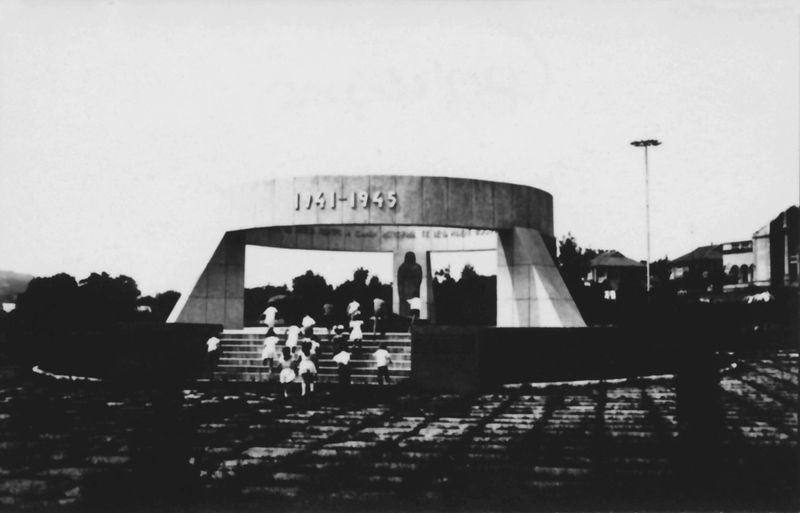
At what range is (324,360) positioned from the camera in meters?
20.2

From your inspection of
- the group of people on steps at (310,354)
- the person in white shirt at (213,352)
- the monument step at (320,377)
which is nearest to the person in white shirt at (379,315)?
the group of people on steps at (310,354)

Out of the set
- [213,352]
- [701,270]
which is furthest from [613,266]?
[213,352]

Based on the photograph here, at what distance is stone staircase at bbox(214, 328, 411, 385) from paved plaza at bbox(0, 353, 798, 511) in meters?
2.44

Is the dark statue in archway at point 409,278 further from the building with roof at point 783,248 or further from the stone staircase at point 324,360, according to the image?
the building with roof at point 783,248

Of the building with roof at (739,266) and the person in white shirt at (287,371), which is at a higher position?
the building with roof at (739,266)

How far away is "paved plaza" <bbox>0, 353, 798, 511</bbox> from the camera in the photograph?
7646 millimetres

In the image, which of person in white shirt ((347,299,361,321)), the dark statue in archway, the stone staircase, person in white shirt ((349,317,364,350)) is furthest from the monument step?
the dark statue in archway

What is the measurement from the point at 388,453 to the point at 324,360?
1022cm

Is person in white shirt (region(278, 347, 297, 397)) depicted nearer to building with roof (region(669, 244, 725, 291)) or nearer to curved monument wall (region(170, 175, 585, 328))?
curved monument wall (region(170, 175, 585, 328))

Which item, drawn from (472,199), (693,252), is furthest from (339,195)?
(693,252)

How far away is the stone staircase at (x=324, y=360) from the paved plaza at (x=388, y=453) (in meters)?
2.44

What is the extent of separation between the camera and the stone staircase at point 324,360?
63.6ft

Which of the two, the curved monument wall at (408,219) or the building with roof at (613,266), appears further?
the building with roof at (613,266)

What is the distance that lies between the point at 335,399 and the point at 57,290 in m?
19.4
